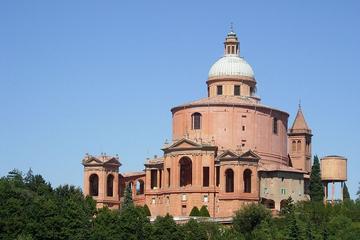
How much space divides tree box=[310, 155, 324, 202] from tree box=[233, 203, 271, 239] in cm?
1612

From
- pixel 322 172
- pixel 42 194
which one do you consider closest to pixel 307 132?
pixel 322 172

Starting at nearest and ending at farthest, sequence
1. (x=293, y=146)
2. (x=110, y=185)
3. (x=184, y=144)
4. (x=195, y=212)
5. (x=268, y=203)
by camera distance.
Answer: (x=195, y=212)
(x=184, y=144)
(x=268, y=203)
(x=110, y=185)
(x=293, y=146)

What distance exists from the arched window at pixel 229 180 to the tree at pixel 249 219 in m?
9.47

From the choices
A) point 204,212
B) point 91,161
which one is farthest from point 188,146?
point 91,161

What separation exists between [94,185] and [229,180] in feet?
51.2

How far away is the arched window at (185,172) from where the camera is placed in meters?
123

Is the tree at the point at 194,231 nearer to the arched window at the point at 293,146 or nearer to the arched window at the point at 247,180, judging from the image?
the arched window at the point at 247,180

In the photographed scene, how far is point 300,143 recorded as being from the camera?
13388 centimetres

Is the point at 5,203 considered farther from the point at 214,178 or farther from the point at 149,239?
the point at 214,178

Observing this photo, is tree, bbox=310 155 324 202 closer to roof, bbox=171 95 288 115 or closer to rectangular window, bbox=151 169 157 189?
roof, bbox=171 95 288 115

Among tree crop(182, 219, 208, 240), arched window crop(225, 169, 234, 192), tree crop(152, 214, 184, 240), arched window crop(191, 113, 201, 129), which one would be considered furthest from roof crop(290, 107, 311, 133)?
tree crop(152, 214, 184, 240)

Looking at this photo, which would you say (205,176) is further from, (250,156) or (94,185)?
(94,185)

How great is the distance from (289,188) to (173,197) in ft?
38.5

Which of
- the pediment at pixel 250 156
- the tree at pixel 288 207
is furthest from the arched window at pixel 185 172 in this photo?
the tree at pixel 288 207
